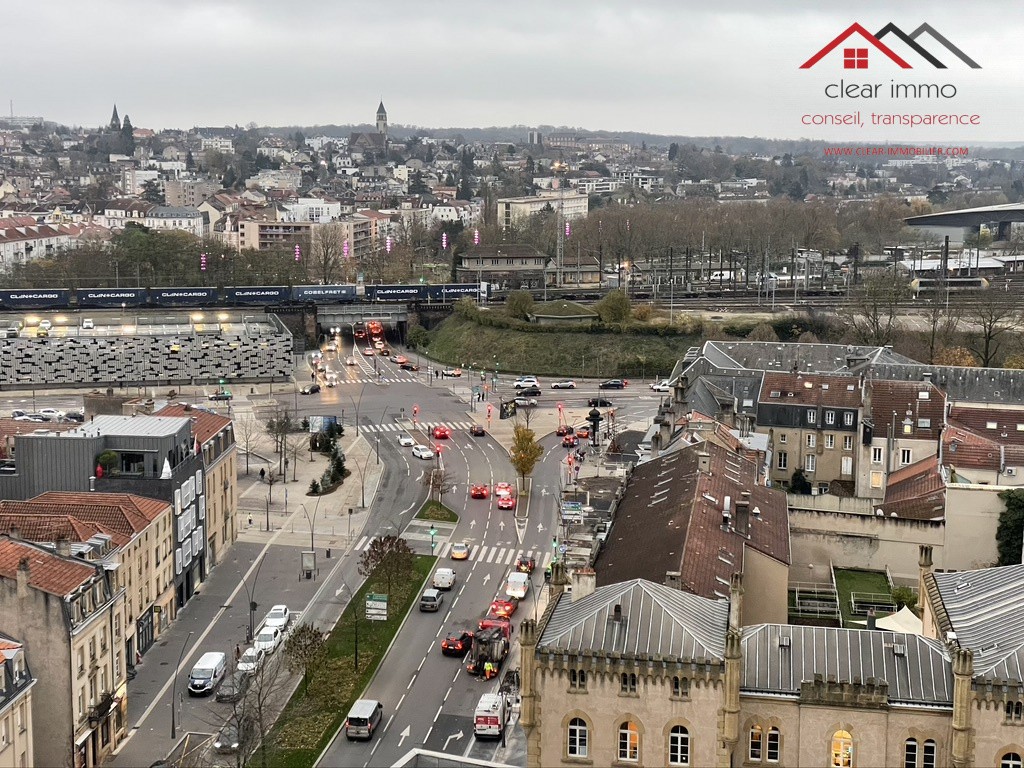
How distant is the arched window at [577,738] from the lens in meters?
36.7

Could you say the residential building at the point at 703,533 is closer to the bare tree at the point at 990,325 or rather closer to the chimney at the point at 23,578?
the chimney at the point at 23,578

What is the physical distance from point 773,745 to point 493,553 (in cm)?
3390

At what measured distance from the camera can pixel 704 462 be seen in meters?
58.4

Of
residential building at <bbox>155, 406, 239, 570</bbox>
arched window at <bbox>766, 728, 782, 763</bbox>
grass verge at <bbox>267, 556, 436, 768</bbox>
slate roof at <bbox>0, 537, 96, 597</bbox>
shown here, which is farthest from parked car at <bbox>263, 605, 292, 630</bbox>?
arched window at <bbox>766, 728, 782, 763</bbox>

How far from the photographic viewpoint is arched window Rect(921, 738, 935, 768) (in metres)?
35.4

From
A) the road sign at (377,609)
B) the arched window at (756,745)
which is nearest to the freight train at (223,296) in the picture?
the road sign at (377,609)

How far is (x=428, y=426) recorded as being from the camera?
9931 cm

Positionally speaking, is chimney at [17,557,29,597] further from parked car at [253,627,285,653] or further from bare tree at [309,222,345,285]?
bare tree at [309,222,345,285]

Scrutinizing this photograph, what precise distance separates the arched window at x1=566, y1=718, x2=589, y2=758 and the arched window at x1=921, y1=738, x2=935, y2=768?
886cm

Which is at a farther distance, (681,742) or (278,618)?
(278,618)

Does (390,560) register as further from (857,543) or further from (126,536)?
(857,543)

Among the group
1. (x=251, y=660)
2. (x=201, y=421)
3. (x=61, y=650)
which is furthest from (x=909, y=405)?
(x=61, y=650)

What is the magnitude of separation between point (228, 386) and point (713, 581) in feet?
247

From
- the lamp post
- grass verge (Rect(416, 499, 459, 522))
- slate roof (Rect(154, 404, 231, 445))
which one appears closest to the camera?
the lamp post
